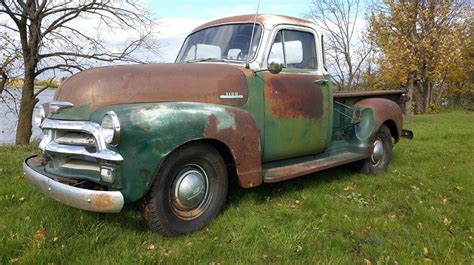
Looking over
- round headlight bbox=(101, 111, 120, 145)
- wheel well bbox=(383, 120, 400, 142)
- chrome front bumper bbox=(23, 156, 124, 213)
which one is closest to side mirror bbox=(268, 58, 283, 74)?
round headlight bbox=(101, 111, 120, 145)

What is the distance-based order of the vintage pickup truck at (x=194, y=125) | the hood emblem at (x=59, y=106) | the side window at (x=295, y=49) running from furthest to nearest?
the side window at (x=295, y=49) < the hood emblem at (x=59, y=106) < the vintage pickup truck at (x=194, y=125)

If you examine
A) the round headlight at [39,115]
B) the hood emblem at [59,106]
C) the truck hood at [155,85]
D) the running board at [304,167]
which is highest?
the truck hood at [155,85]

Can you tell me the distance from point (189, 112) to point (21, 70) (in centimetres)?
1564

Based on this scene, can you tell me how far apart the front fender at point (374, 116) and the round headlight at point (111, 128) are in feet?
12.1

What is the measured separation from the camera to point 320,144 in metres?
5.09

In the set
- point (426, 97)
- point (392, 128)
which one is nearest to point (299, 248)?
point (392, 128)

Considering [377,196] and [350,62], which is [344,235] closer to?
[377,196]

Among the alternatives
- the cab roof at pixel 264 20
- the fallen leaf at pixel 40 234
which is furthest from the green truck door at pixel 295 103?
the fallen leaf at pixel 40 234

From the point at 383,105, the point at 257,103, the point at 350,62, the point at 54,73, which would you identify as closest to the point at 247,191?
the point at 257,103

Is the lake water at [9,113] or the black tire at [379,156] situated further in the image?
the lake water at [9,113]

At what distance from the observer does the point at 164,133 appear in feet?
10.7

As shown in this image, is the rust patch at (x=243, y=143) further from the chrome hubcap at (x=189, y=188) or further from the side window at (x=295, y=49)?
the side window at (x=295, y=49)

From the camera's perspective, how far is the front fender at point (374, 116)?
18.7 ft

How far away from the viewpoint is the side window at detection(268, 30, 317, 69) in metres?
4.66
